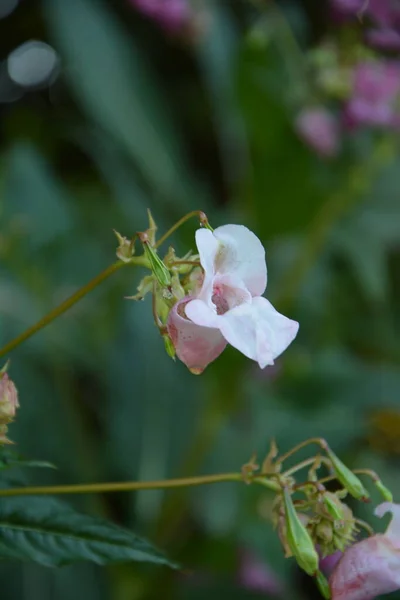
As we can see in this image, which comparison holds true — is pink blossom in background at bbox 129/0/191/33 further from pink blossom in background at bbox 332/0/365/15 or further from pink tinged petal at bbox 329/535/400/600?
pink tinged petal at bbox 329/535/400/600

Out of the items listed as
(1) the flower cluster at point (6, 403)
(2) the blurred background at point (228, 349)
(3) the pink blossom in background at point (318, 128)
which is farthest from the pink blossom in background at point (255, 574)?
(1) the flower cluster at point (6, 403)

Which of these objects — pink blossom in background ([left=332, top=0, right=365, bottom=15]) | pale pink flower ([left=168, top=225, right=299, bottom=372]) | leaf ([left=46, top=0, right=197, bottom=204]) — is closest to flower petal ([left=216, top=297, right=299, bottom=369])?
pale pink flower ([left=168, top=225, right=299, bottom=372])

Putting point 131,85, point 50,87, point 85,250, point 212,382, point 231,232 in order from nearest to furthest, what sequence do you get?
point 231,232
point 212,382
point 85,250
point 131,85
point 50,87

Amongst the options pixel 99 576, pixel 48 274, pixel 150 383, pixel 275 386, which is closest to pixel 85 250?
pixel 48 274

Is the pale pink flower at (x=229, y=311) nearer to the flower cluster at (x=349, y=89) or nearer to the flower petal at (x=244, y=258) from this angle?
the flower petal at (x=244, y=258)

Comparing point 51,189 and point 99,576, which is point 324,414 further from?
point 51,189

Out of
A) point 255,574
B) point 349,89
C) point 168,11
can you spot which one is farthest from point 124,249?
point 168,11
